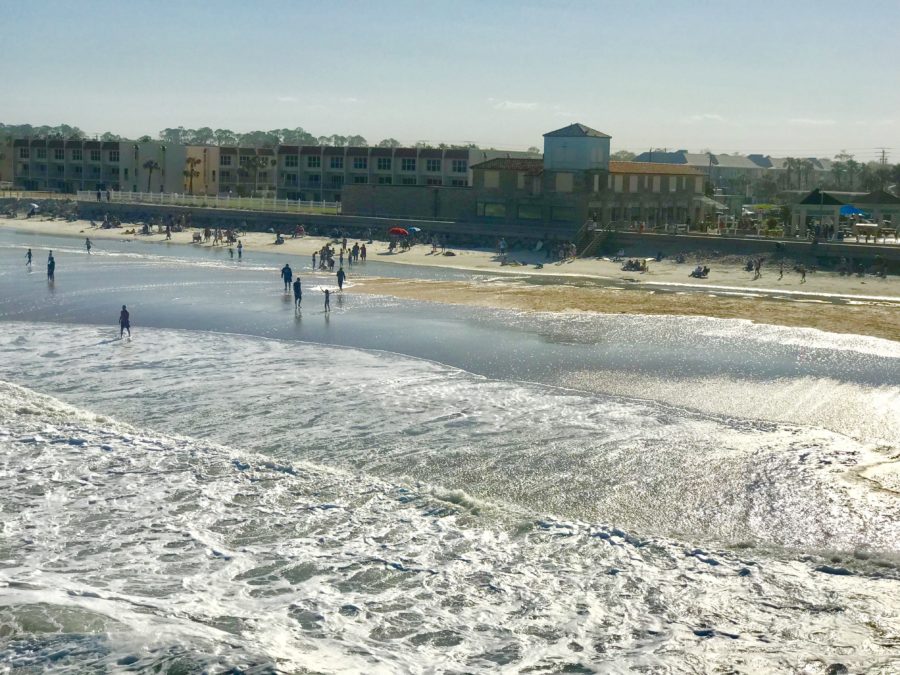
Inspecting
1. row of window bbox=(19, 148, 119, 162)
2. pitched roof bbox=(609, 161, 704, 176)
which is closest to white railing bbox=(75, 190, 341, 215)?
row of window bbox=(19, 148, 119, 162)

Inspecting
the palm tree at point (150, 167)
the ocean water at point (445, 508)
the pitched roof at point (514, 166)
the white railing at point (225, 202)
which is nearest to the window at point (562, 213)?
the pitched roof at point (514, 166)

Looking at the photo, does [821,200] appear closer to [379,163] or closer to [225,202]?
[225,202]

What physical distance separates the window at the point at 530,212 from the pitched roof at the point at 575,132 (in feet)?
17.7

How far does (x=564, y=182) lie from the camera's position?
75750 millimetres

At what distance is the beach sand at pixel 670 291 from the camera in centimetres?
4388

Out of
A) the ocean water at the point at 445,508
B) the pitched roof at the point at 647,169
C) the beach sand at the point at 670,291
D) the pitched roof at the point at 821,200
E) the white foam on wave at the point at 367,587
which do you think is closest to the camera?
the white foam on wave at the point at 367,587

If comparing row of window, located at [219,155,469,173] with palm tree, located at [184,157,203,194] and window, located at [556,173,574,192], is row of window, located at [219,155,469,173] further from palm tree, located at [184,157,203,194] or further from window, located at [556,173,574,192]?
window, located at [556,173,574,192]

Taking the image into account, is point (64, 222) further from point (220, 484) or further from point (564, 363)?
point (220, 484)

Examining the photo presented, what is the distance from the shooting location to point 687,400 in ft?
89.0

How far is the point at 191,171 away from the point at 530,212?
65.1 metres

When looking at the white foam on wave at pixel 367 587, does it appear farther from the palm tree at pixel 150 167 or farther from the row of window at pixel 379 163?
the palm tree at pixel 150 167

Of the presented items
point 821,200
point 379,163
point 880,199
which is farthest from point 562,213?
point 379,163

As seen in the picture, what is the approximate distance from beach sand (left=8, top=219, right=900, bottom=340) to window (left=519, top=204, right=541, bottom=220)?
7532mm

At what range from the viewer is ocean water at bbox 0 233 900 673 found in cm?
1366
